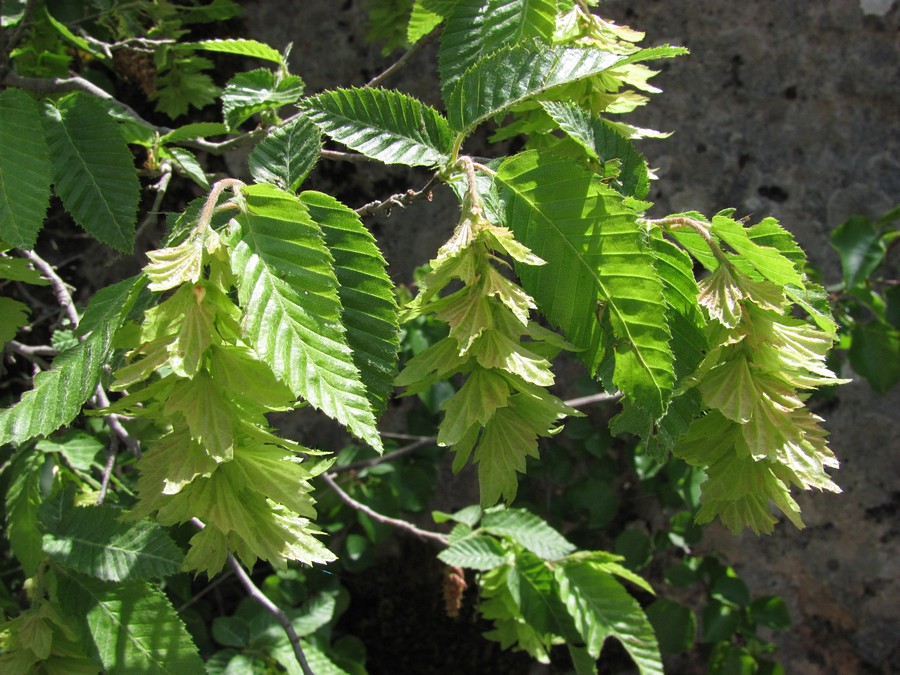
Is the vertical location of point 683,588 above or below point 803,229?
below

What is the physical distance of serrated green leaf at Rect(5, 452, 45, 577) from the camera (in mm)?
1477

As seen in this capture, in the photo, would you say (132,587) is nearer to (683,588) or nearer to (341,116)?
(341,116)

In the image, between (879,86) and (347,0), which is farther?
(347,0)

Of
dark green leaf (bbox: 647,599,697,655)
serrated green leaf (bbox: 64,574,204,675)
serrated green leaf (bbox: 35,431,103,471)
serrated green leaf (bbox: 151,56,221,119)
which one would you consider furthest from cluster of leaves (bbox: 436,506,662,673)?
serrated green leaf (bbox: 151,56,221,119)

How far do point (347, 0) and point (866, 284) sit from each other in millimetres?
1625

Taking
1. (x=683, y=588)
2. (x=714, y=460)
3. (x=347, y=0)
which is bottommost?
(x=683, y=588)

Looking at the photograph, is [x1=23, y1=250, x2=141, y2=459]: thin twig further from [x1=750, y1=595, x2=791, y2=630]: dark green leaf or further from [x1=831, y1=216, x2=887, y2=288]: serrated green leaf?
[x1=831, y1=216, x2=887, y2=288]: serrated green leaf

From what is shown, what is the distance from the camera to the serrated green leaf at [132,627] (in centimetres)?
117

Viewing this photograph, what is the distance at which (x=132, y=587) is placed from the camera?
125 cm

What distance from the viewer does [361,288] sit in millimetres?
890

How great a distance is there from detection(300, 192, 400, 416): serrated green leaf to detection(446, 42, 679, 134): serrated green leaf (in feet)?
0.60

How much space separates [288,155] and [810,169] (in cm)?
165

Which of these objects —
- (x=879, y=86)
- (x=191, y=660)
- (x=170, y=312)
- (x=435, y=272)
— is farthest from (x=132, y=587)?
(x=879, y=86)

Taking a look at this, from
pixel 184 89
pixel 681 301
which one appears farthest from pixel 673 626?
pixel 184 89
